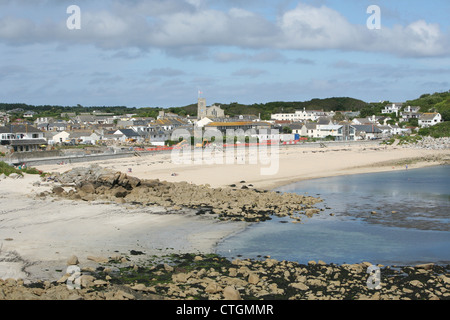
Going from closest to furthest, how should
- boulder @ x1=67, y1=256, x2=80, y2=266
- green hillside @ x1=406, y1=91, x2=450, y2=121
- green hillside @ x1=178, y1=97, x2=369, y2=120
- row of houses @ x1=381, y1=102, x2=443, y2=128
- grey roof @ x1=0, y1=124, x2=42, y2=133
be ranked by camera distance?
boulder @ x1=67, y1=256, x2=80, y2=266
grey roof @ x1=0, y1=124, x2=42, y2=133
row of houses @ x1=381, y1=102, x2=443, y2=128
green hillside @ x1=406, y1=91, x2=450, y2=121
green hillside @ x1=178, y1=97, x2=369, y2=120

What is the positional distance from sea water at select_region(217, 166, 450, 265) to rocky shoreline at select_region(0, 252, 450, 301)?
121 centimetres

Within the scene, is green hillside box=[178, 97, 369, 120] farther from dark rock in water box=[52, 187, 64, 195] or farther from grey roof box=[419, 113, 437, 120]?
dark rock in water box=[52, 187, 64, 195]

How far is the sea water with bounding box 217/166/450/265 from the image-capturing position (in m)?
16.8

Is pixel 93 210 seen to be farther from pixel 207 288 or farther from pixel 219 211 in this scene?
pixel 207 288

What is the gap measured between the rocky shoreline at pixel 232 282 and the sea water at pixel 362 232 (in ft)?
3.97

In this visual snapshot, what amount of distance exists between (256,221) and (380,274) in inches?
326

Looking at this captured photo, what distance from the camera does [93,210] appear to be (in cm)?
2292

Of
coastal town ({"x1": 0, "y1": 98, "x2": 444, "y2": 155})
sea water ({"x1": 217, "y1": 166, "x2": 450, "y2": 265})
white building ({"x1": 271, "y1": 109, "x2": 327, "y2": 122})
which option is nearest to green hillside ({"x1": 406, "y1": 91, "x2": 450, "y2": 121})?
coastal town ({"x1": 0, "y1": 98, "x2": 444, "y2": 155})

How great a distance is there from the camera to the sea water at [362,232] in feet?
55.1

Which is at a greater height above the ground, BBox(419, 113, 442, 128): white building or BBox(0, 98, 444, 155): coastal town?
BBox(419, 113, 442, 128): white building

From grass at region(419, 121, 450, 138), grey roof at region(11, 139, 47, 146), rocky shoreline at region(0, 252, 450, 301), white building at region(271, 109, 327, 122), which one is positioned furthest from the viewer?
white building at region(271, 109, 327, 122)

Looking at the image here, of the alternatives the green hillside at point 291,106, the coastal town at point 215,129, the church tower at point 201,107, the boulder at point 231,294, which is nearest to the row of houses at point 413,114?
the coastal town at point 215,129

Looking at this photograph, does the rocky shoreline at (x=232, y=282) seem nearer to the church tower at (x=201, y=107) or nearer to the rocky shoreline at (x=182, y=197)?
the rocky shoreline at (x=182, y=197)
